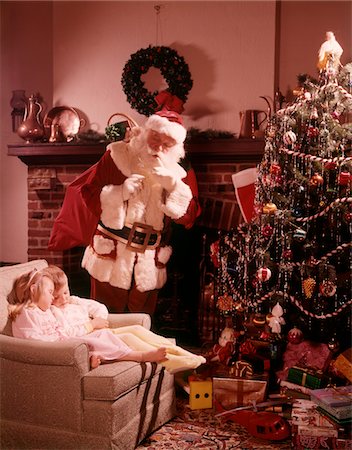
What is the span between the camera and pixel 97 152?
4.58 metres

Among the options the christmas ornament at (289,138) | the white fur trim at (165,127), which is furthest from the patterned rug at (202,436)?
the white fur trim at (165,127)

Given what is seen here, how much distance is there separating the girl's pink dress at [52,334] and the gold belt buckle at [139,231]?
1.09 meters

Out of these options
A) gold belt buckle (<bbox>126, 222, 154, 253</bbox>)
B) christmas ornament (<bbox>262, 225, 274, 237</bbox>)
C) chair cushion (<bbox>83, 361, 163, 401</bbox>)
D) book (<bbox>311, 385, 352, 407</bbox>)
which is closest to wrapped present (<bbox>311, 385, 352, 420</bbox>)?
book (<bbox>311, 385, 352, 407</bbox>)

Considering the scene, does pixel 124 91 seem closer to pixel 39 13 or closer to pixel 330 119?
pixel 39 13

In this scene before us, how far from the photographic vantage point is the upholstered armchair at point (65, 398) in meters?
2.55

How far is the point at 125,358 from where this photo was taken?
2.80 m

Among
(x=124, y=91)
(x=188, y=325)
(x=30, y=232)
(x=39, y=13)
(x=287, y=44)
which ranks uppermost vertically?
(x=39, y=13)

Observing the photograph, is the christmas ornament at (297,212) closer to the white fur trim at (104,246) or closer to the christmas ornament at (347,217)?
the christmas ornament at (347,217)

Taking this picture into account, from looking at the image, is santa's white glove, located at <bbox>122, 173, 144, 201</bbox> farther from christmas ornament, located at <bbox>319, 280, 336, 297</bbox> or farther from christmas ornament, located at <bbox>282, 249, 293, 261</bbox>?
christmas ornament, located at <bbox>319, 280, 336, 297</bbox>

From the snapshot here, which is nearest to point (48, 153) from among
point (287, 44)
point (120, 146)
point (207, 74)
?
point (120, 146)

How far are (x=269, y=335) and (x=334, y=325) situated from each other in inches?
16.1

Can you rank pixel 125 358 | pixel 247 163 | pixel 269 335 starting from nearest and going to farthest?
pixel 125 358 → pixel 269 335 → pixel 247 163

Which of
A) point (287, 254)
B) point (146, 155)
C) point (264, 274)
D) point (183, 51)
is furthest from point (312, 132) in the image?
point (183, 51)

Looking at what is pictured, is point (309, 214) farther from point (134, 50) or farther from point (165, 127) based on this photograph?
point (134, 50)
